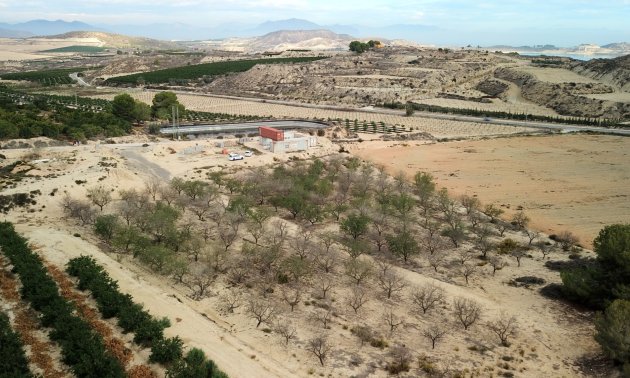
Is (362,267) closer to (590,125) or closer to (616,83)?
(590,125)

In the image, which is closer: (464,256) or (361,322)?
(361,322)

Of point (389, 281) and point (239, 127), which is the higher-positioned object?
point (239, 127)

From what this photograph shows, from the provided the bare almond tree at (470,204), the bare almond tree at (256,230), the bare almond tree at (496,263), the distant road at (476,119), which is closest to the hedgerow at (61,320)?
the bare almond tree at (256,230)

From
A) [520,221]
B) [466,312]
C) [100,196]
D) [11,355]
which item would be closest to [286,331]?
[466,312]

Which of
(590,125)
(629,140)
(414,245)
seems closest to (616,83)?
(590,125)

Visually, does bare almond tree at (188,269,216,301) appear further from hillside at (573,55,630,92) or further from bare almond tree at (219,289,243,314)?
hillside at (573,55,630,92)

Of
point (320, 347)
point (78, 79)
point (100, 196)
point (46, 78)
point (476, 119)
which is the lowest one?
point (320, 347)

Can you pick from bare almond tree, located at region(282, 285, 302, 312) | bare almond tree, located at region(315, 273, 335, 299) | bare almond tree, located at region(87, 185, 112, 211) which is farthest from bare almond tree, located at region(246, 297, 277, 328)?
bare almond tree, located at region(87, 185, 112, 211)

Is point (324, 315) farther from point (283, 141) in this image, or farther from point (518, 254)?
point (283, 141)
